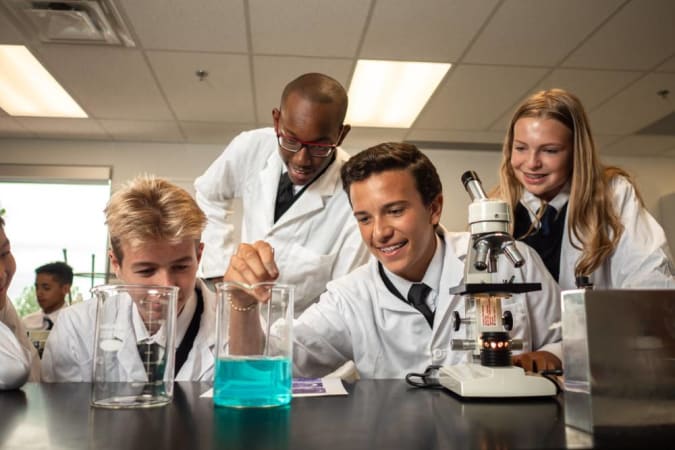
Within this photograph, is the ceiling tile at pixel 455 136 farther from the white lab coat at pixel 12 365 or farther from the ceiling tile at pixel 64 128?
the white lab coat at pixel 12 365

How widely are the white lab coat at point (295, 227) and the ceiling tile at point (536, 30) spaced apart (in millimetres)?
1437

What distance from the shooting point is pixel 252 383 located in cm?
74

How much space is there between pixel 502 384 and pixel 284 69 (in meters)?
3.05

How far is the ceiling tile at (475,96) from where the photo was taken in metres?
3.63

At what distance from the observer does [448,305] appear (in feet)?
4.57

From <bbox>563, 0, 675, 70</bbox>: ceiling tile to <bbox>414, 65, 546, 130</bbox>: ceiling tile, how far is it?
32 cm

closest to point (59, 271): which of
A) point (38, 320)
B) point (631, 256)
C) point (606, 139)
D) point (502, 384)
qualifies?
point (38, 320)

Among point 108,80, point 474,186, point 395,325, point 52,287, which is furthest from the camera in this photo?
point 52,287

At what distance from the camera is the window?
5.14 metres

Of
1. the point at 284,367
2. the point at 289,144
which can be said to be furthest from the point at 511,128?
the point at 284,367

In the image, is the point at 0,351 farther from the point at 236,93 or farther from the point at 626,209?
the point at 236,93

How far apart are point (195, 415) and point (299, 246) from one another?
1334mm

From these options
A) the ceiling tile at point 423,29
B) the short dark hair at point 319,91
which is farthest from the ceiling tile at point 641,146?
the short dark hair at point 319,91

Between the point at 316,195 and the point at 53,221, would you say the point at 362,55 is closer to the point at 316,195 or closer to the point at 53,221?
the point at 316,195
